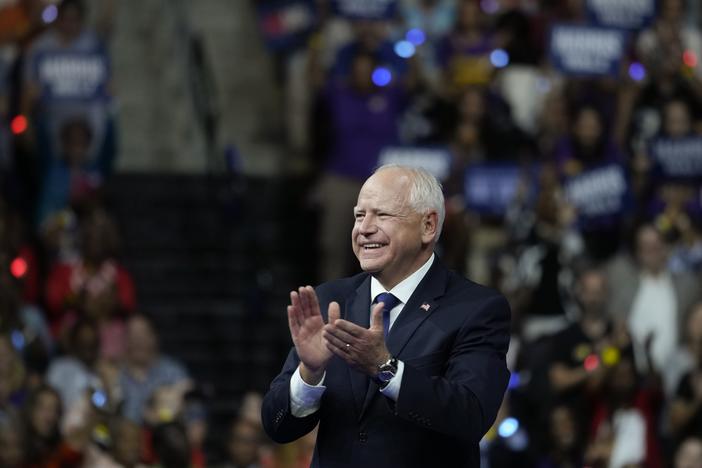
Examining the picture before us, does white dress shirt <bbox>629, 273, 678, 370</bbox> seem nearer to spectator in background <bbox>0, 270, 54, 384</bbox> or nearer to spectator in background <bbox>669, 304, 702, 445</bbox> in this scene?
spectator in background <bbox>669, 304, 702, 445</bbox>

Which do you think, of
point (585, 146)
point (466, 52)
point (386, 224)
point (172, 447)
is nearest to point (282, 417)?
point (386, 224)

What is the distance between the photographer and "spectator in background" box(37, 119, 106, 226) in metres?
12.7

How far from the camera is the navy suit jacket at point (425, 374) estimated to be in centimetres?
480

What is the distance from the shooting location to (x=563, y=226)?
494 inches

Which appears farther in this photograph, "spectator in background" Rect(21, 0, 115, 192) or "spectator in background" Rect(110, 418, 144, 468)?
"spectator in background" Rect(21, 0, 115, 192)

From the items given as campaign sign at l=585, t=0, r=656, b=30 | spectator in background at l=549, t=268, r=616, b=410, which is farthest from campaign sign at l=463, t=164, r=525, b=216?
spectator in background at l=549, t=268, r=616, b=410

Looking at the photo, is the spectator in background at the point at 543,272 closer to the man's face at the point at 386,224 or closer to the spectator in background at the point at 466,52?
the spectator in background at the point at 466,52

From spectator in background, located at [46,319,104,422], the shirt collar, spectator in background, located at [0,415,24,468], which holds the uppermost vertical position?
the shirt collar

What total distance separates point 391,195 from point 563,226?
7.84 m

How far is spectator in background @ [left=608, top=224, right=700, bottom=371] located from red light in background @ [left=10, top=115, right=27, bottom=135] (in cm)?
448

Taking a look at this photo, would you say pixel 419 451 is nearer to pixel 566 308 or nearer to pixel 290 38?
pixel 566 308

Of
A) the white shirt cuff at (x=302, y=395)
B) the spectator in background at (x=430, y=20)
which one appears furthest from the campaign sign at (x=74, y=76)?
the white shirt cuff at (x=302, y=395)

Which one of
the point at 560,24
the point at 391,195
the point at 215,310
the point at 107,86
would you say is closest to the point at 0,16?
the point at 107,86

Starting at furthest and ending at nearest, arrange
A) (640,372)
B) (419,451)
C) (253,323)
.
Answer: (253,323), (640,372), (419,451)
